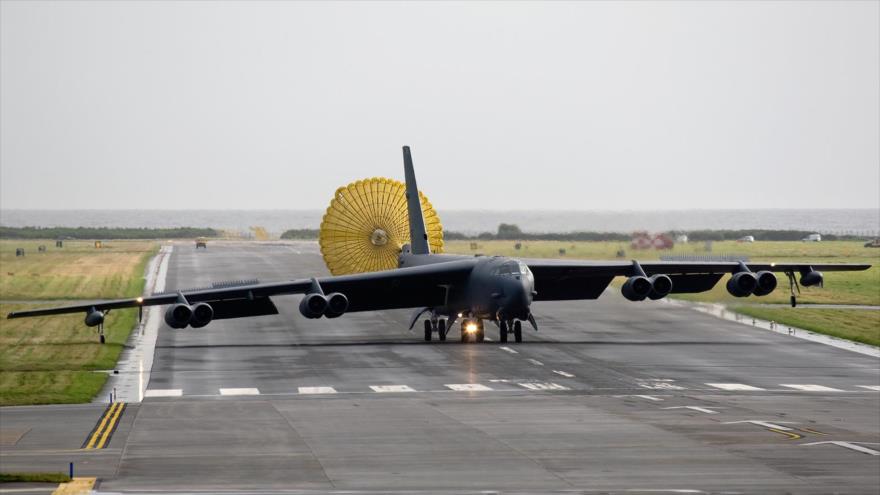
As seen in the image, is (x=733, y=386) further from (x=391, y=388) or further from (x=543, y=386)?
(x=391, y=388)

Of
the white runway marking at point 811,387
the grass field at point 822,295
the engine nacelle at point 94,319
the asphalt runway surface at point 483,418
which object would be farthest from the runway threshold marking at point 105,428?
the grass field at point 822,295

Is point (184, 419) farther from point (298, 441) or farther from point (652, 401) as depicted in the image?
point (652, 401)

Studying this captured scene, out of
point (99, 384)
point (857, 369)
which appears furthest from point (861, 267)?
point (99, 384)

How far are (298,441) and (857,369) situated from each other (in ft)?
76.0

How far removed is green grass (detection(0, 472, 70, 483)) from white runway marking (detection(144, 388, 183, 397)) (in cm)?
1277

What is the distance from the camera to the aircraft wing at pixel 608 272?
51.9 m

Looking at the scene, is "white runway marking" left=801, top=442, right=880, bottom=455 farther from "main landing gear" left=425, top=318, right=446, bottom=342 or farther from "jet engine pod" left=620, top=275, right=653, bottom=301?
"main landing gear" left=425, top=318, right=446, bottom=342

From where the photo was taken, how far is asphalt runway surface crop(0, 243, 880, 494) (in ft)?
83.0

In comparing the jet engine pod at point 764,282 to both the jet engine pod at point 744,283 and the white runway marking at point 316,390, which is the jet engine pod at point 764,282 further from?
Answer: the white runway marking at point 316,390

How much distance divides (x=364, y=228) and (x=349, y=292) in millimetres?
14568

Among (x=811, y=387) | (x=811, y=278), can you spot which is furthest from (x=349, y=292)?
(x=811, y=278)

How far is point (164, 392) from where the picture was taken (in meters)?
37.9

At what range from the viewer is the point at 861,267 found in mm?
54250

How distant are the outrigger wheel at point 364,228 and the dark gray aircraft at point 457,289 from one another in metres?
6.59
